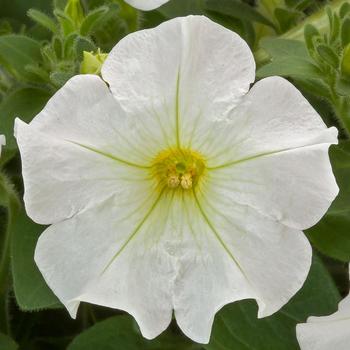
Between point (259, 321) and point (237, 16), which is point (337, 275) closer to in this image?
point (259, 321)

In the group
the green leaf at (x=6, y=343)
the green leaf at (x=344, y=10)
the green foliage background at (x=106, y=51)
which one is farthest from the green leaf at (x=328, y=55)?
the green leaf at (x=6, y=343)

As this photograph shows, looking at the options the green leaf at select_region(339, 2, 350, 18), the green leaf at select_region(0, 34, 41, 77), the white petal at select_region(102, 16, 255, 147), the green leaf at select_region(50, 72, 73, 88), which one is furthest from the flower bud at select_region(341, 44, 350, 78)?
the green leaf at select_region(0, 34, 41, 77)

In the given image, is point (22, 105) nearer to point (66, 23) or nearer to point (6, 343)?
point (66, 23)

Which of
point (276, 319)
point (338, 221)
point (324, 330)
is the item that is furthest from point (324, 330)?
point (338, 221)

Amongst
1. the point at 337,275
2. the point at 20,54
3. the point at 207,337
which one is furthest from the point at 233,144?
the point at 337,275

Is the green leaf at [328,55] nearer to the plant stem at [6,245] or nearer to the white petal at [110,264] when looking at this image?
the white petal at [110,264]

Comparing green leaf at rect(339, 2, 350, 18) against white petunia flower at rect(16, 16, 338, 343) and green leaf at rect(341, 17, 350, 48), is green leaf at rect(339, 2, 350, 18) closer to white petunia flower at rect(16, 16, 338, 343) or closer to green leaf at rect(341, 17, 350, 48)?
green leaf at rect(341, 17, 350, 48)
